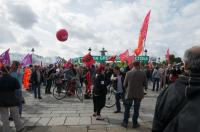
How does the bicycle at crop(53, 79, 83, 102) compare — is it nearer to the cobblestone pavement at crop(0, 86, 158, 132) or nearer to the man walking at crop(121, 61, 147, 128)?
the cobblestone pavement at crop(0, 86, 158, 132)

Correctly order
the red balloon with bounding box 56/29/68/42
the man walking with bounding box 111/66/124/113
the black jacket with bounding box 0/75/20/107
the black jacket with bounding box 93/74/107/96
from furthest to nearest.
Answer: the red balloon with bounding box 56/29/68/42 < the man walking with bounding box 111/66/124/113 < the black jacket with bounding box 93/74/107/96 < the black jacket with bounding box 0/75/20/107

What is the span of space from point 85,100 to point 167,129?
11.0m

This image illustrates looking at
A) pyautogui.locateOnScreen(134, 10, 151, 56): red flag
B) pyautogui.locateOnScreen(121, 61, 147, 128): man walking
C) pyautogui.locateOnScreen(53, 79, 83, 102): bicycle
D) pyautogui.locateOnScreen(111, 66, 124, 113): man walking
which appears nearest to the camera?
pyautogui.locateOnScreen(121, 61, 147, 128): man walking

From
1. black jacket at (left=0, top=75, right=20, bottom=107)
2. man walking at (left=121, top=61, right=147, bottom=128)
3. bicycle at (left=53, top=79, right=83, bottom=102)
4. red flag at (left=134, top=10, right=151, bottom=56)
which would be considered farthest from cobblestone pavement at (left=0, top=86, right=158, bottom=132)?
red flag at (left=134, top=10, right=151, bottom=56)

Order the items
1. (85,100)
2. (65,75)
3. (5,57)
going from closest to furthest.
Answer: (85,100)
(65,75)
(5,57)

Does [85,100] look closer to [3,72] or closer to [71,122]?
[71,122]

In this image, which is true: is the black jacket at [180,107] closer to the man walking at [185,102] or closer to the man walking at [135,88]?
the man walking at [185,102]

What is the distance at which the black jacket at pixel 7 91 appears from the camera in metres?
6.90

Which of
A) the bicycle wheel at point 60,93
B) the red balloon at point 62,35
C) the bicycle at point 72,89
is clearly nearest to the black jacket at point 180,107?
the bicycle at point 72,89

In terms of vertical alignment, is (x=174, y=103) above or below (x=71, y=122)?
above

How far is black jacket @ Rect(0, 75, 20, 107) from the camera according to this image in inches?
272

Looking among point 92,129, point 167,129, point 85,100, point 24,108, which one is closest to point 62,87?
point 85,100

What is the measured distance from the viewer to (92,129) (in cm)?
757

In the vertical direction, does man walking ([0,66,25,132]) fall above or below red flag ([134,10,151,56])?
below
